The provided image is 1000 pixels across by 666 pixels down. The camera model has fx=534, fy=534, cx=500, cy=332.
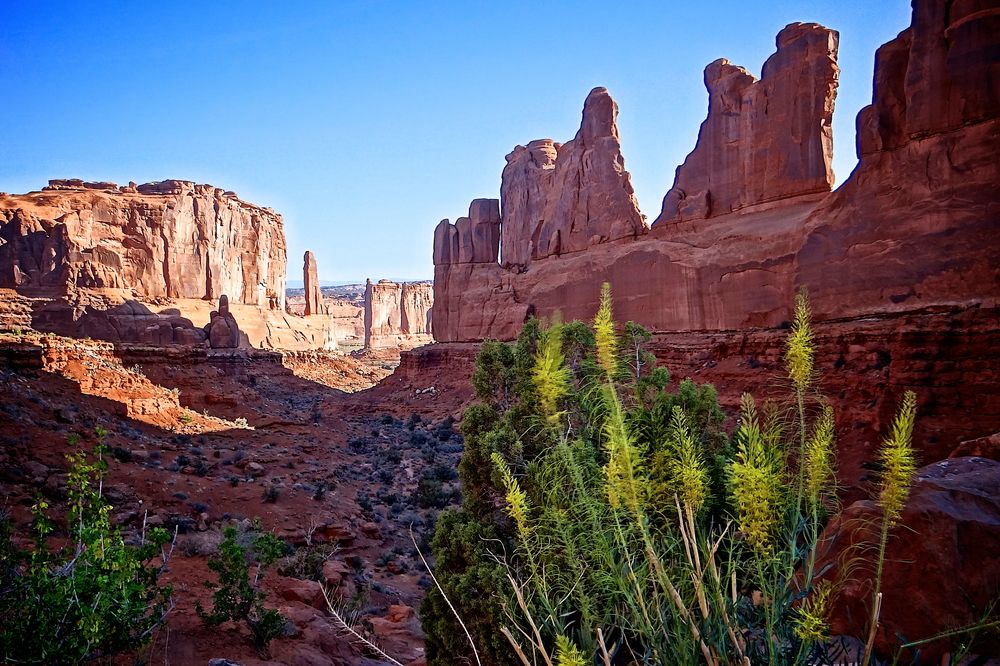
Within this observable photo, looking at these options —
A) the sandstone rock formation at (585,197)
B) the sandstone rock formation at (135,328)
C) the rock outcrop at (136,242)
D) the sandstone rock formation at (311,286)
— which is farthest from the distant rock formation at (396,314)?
the sandstone rock formation at (585,197)

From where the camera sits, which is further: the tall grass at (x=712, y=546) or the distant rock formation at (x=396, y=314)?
the distant rock formation at (x=396, y=314)

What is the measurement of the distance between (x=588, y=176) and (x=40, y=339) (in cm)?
2768

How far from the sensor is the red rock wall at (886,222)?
12.9 m

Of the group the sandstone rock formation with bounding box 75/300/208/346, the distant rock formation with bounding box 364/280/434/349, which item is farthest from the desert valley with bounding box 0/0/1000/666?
the distant rock formation with bounding box 364/280/434/349

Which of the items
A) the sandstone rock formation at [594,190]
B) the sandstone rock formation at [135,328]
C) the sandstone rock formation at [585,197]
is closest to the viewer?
the sandstone rock formation at [594,190]

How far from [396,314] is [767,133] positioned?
8368 cm

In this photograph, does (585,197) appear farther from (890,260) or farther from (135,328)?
(135,328)

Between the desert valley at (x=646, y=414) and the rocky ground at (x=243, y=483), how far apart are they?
0.08 metres

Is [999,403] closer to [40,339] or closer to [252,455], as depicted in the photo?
[252,455]

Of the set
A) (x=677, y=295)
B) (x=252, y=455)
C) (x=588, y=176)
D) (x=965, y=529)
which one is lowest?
(x=252, y=455)

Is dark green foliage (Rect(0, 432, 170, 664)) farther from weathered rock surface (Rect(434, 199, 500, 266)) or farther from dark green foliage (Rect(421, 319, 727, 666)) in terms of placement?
weathered rock surface (Rect(434, 199, 500, 266))

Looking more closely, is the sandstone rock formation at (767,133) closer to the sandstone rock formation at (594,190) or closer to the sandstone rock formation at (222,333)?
the sandstone rock formation at (594,190)

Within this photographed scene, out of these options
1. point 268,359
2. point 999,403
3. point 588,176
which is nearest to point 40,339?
point 268,359

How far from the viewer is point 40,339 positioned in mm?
24875
